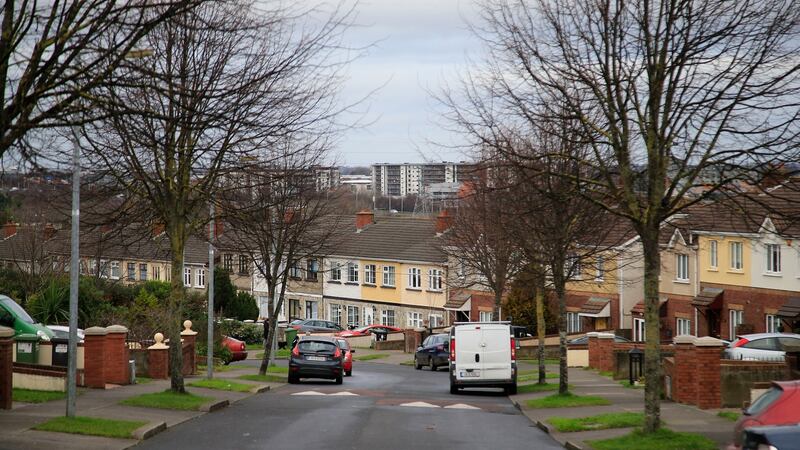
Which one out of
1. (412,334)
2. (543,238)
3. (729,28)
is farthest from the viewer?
(412,334)

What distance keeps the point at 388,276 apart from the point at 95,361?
45.6 m

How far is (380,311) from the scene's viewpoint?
70.1 metres

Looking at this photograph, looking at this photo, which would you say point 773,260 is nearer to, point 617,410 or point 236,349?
point 236,349

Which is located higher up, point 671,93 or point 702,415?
point 671,93

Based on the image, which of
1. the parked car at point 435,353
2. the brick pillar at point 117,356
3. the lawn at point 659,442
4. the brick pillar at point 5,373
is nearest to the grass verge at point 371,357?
the parked car at point 435,353

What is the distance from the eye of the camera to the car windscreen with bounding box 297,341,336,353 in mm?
32938

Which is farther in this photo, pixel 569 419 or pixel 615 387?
pixel 615 387

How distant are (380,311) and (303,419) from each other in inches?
1942

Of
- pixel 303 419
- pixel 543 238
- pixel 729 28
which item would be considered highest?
pixel 729 28

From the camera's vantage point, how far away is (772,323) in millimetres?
45938

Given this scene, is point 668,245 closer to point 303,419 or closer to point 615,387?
point 615,387

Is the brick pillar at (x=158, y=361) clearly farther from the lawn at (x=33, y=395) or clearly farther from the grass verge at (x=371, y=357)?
the grass verge at (x=371, y=357)

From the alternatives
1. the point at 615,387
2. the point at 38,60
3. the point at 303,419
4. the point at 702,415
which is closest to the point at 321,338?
the point at 615,387

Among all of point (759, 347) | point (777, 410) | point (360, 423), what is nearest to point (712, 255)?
point (759, 347)
